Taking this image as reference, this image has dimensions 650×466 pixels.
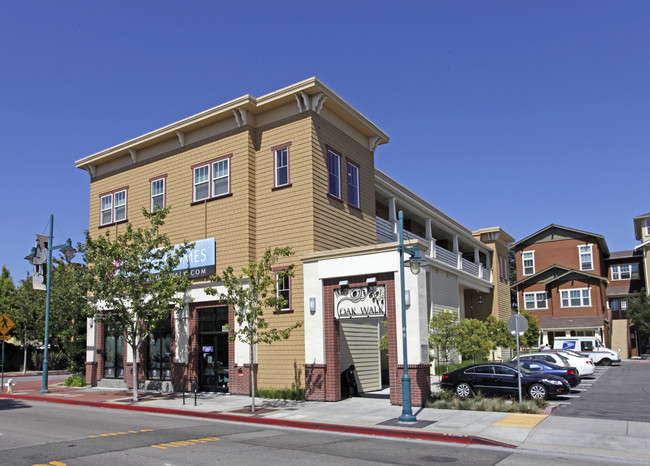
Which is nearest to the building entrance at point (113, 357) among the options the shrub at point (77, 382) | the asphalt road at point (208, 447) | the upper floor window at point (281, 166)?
the shrub at point (77, 382)

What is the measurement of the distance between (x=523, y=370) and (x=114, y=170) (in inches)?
797

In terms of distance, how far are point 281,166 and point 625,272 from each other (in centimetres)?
4990

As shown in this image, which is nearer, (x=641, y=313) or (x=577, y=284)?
(x=641, y=313)

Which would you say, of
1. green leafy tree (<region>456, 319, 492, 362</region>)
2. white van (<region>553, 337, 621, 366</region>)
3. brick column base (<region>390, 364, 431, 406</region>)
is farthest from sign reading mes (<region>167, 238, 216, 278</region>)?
white van (<region>553, 337, 621, 366</region>)

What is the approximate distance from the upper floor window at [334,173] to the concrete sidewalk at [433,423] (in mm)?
7801

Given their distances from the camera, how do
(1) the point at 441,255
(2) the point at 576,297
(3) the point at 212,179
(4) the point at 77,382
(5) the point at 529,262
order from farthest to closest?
(5) the point at 529,262 → (2) the point at 576,297 → (1) the point at 441,255 → (4) the point at 77,382 → (3) the point at 212,179

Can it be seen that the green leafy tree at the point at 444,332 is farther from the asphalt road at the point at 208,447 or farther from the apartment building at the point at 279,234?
the asphalt road at the point at 208,447

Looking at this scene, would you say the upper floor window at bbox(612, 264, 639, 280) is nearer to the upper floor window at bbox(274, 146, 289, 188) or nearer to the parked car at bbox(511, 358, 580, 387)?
the parked car at bbox(511, 358, 580, 387)

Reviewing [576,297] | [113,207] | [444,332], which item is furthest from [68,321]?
[576,297]

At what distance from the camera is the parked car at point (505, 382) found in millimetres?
18781

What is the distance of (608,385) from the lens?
25.6 metres

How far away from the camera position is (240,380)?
2120 centimetres

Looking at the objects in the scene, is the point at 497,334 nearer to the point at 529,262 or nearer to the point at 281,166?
the point at 281,166

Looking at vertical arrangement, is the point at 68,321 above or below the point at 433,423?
above
